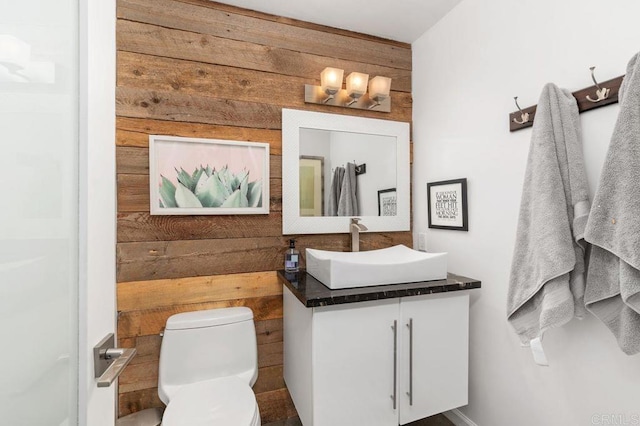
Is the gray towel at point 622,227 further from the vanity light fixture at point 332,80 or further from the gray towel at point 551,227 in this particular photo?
the vanity light fixture at point 332,80

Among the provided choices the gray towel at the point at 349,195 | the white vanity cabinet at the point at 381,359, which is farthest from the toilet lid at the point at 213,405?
the gray towel at the point at 349,195

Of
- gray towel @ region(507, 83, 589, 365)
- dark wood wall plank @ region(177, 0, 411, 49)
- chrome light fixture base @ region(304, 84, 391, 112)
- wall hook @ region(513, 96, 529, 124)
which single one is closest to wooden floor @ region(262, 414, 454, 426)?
gray towel @ region(507, 83, 589, 365)

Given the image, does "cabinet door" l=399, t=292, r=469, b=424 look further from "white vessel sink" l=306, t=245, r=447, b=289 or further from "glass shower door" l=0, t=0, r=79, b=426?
"glass shower door" l=0, t=0, r=79, b=426

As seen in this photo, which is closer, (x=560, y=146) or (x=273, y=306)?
(x=560, y=146)

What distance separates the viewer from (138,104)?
1.58 meters

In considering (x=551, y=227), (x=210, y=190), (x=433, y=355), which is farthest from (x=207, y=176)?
(x=551, y=227)

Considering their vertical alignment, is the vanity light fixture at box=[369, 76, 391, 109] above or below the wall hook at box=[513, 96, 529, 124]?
above

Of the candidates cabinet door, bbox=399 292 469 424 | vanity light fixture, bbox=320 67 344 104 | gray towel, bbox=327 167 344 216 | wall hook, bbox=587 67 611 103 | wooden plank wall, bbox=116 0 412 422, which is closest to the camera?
wall hook, bbox=587 67 611 103

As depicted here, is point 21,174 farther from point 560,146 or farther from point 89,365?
point 560,146

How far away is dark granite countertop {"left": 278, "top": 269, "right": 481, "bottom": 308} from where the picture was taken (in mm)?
1260

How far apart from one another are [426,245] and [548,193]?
928mm

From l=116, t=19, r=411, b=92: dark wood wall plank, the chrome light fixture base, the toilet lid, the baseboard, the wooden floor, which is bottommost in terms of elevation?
the wooden floor

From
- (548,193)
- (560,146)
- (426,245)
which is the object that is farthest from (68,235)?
(426,245)

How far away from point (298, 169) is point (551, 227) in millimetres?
1246
